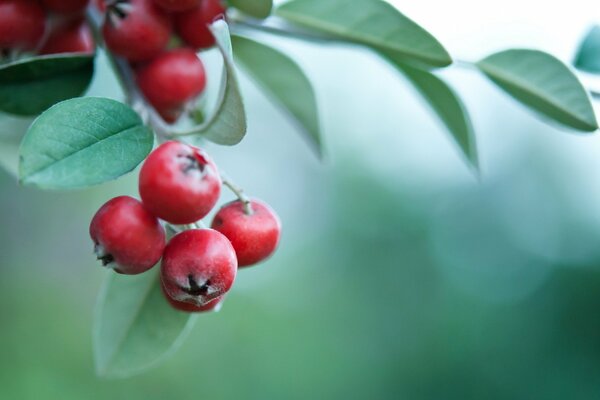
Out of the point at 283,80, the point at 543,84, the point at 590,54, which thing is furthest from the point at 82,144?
the point at 590,54

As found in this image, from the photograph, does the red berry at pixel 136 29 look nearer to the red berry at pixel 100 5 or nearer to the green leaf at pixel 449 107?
the red berry at pixel 100 5

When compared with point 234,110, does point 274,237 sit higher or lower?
lower

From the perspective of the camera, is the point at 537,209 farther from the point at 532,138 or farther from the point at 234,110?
the point at 234,110

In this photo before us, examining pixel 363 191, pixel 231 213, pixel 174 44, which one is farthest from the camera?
pixel 363 191

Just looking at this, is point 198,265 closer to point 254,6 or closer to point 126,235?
point 126,235

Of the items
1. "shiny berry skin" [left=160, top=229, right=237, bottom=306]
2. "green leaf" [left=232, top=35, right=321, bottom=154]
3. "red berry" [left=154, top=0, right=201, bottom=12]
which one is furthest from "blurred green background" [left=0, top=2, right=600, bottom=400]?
"shiny berry skin" [left=160, top=229, right=237, bottom=306]

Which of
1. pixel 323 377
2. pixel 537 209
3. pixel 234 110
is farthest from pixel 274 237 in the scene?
pixel 537 209

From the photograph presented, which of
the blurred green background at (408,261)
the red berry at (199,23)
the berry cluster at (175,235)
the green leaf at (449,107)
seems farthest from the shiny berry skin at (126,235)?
the blurred green background at (408,261)
